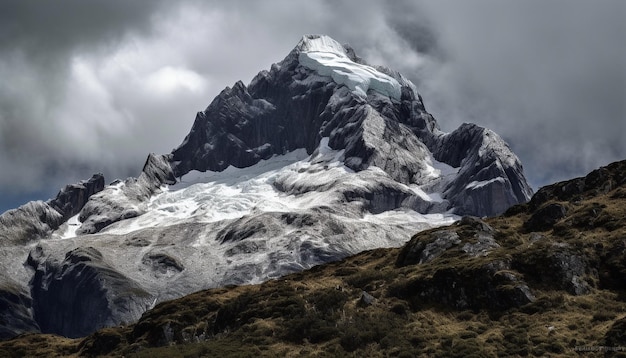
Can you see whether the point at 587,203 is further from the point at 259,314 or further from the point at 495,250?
the point at 259,314

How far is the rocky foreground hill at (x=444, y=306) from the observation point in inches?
1950

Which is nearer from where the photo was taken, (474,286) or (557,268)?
(474,286)

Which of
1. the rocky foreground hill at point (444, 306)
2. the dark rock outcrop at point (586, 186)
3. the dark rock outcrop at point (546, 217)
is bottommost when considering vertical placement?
the rocky foreground hill at point (444, 306)

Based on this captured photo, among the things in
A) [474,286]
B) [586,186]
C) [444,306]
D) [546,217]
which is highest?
[586,186]

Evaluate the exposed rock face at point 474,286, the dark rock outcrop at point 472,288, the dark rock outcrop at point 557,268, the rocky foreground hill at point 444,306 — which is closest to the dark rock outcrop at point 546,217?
the rocky foreground hill at point 444,306

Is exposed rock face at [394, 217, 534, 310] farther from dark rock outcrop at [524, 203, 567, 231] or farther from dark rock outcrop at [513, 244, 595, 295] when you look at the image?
dark rock outcrop at [524, 203, 567, 231]

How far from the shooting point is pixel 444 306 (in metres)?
57.0

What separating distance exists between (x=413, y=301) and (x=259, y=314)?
13.2 metres

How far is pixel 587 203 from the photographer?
A: 237 ft

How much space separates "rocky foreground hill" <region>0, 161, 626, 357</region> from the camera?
49531 mm

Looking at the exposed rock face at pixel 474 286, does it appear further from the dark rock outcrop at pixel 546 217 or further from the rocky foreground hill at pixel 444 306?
the dark rock outcrop at pixel 546 217

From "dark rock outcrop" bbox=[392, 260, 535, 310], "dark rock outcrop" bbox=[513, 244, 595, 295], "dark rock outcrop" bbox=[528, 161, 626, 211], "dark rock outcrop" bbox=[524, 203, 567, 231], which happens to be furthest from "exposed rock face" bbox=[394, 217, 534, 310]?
"dark rock outcrop" bbox=[528, 161, 626, 211]

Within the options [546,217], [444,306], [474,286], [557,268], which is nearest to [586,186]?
[546,217]

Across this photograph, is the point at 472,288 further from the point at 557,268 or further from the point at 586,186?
the point at 586,186
